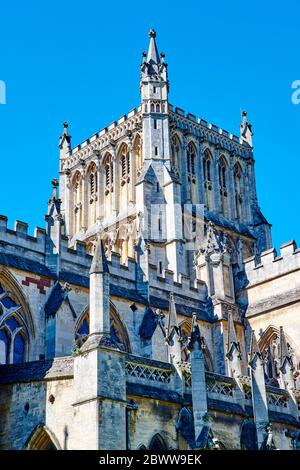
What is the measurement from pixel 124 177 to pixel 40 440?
1333 inches

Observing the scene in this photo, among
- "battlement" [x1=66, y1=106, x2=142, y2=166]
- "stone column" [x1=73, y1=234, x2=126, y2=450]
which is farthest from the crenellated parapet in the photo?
"stone column" [x1=73, y1=234, x2=126, y2=450]

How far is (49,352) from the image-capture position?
28.8 meters

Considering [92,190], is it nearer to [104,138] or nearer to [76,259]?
[104,138]

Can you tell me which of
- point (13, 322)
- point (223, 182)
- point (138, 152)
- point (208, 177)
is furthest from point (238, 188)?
point (13, 322)

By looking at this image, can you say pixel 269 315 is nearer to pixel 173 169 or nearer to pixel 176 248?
pixel 176 248

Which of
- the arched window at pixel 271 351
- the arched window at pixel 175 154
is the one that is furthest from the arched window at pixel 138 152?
the arched window at pixel 271 351

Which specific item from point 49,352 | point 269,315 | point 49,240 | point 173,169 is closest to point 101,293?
point 49,352

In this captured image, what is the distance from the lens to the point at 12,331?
29453 millimetres

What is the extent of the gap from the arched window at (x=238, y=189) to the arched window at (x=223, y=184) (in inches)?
37.8

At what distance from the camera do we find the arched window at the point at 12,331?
29.0 m

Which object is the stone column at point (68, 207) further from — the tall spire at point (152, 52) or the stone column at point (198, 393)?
the stone column at point (198, 393)

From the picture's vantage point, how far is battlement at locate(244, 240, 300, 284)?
123 ft

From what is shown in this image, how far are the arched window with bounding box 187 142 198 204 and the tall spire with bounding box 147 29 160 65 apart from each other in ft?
20.0

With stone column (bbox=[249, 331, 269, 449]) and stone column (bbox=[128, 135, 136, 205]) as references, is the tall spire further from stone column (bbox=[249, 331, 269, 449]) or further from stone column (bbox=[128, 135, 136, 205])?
stone column (bbox=[249, 331, 269, 449])
